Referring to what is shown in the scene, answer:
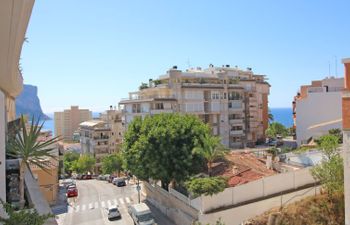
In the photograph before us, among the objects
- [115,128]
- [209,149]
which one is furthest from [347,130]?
[115,128]

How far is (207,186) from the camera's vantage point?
80.3 ft

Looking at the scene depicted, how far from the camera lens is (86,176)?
7112cm

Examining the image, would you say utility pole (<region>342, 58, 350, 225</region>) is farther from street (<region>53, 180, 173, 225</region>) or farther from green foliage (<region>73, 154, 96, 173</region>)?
green foliage (<region>73, 154, 96, 173</region>)

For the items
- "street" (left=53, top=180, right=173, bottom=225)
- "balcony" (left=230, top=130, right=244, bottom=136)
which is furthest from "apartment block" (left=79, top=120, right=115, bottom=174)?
"street" (left=53, top=180, right=173, bottom=225)

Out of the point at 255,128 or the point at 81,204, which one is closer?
the point at 81,204

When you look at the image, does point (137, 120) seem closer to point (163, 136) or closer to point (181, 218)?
point (163, 136)

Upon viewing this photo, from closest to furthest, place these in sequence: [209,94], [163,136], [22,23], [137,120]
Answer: [22,23] < [163,136] < [137,120] < [209,94]

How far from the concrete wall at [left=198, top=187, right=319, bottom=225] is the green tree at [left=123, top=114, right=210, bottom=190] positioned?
550 cm

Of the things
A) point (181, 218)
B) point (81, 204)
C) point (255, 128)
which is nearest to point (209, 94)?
point (255, 128)

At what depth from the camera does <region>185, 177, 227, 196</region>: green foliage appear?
2453 cm

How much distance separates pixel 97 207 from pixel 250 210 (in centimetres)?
1613

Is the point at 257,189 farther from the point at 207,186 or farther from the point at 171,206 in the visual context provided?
the point at 171,206

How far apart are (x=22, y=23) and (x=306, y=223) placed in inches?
900

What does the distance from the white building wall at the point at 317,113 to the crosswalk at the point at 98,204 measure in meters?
25.5
